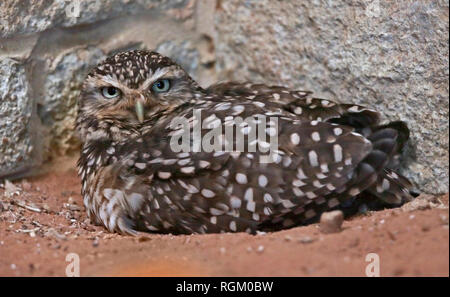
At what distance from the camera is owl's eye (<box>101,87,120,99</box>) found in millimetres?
3648

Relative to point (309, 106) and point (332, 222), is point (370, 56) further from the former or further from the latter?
point (332, 222)

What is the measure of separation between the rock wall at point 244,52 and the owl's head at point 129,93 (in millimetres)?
339

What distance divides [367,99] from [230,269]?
5.03ft

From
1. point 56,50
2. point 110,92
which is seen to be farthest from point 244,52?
point 56,50

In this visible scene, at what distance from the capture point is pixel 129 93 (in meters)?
3.56

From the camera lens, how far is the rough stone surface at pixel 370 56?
132 inches

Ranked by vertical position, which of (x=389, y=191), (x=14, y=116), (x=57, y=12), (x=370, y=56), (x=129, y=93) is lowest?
(x=389, y=191)

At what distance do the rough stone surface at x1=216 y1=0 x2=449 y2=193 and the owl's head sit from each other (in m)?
0.65

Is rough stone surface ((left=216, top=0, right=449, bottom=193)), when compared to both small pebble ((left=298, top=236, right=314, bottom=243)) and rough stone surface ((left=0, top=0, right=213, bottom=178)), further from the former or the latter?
small pebble ((left=298, top=236, right=314, bottom=243))

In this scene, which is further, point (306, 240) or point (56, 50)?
point (56, 50)

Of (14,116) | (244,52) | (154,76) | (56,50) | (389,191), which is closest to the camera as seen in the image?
(389,191)

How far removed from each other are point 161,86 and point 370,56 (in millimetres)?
1110

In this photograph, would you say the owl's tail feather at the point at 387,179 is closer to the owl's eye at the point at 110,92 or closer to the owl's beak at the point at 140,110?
the owl's beak at the point at 140,110

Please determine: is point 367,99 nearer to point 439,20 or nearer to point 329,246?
point 439,20
